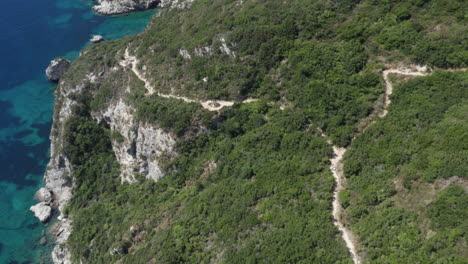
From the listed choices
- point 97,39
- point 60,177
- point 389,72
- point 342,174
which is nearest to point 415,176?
point 342,174

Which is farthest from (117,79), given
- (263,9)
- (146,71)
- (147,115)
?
(263,9)

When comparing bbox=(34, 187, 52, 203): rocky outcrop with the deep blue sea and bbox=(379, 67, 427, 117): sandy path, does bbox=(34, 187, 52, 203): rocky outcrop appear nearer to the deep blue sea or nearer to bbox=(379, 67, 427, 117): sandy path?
the deep blue sea

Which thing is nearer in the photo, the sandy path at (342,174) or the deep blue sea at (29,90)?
the sandy path at (342,174)

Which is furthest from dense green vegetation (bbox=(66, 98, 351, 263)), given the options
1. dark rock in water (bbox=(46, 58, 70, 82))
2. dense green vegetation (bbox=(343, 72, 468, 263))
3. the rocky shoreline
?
dark rock in water (bbox=(46, 58, 70, 82))

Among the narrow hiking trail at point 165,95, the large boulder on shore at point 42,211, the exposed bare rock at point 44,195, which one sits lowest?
the large boulder on shore at point 42,211

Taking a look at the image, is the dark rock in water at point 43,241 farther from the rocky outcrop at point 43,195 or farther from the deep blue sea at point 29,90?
the rocky outcrop at point 43,195

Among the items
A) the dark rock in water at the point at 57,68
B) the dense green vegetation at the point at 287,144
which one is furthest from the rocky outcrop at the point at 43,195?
the dark rock in water at the point at 57,68

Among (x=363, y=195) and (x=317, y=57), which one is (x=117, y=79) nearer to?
(x=317, y=57)

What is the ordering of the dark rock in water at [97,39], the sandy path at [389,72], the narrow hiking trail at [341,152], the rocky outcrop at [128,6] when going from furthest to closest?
the rocky outcrop at [128,6] → the dark rock in water at [97,39] → the sandy path at [389,72] → the narrow hiking trail at [341,152]
